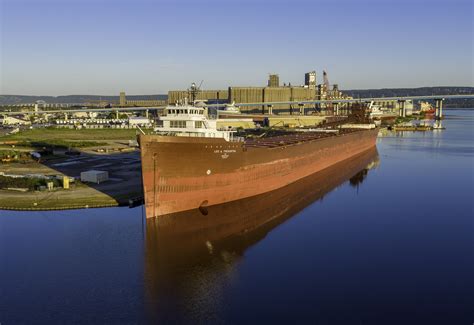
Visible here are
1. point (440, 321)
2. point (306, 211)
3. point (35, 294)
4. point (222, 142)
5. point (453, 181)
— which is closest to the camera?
point (440, 321)

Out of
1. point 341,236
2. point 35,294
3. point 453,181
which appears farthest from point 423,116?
point 35,294

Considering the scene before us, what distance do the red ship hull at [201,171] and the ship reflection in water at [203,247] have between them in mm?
641

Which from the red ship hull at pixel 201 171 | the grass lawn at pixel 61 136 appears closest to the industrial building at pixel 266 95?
the grass lawn at pixel 61 136

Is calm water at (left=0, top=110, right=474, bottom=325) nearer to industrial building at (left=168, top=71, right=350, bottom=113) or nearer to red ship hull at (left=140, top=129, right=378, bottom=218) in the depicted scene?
red ship hull at (left=140, top=129, right=378, bottom=218)

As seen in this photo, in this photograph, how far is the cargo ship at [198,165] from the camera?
2266 centimetres

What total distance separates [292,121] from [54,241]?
81068 millimetres

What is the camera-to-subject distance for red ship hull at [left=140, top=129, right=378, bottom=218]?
22594 mm

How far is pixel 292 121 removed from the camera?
97.6 m

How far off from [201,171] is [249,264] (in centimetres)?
744

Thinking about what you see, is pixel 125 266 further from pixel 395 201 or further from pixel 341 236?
pixel 395 201

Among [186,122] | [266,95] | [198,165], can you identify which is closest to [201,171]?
[198,165]

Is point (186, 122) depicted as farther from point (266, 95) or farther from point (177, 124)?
point (266, 95)

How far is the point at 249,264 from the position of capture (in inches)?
729

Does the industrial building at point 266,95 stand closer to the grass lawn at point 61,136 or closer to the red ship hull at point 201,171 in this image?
the grass lawn at point 61,136
